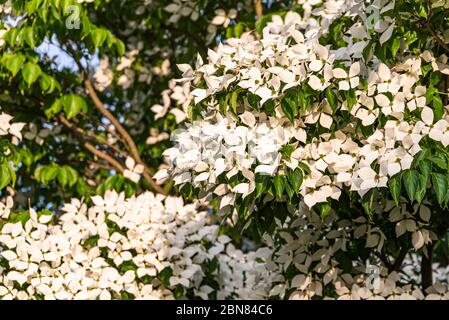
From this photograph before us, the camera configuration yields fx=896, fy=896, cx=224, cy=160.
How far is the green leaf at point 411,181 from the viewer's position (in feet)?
10.3

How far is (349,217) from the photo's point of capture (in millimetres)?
4270

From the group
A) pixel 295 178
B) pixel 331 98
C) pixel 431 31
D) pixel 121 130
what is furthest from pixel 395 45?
pixel 121 130

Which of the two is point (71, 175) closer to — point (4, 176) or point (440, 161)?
point (4, 176)

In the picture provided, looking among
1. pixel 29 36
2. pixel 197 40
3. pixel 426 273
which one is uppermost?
pixel 197 40

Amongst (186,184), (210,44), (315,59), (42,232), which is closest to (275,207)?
(186,184)

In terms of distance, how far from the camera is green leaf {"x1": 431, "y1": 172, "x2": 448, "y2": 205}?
3146 millimetres

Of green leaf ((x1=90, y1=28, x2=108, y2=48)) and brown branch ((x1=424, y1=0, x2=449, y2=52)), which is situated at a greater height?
green leaf ((x1=90, y1=28, x2=108, y2=48))

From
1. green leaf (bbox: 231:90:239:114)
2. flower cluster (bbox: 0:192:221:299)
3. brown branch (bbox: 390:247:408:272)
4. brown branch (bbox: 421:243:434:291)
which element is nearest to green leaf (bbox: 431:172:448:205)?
green leaf (bbox: 231:90:239:114)

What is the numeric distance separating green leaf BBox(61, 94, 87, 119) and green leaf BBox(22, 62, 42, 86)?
0.35 m

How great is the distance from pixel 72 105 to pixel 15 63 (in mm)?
482

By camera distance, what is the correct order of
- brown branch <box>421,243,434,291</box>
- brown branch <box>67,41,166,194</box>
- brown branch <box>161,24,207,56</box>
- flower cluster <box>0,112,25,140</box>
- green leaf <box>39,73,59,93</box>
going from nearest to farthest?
flower cluster <box>0,112,25,140</box>, brown branch <box>421,243,434,291</box>, green leaf <box>39,73,59,93</box>, brown branch <box>67,41,166,194</box>, brown branch <box>161,24,207,56</box>

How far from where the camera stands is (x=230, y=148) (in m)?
3.41

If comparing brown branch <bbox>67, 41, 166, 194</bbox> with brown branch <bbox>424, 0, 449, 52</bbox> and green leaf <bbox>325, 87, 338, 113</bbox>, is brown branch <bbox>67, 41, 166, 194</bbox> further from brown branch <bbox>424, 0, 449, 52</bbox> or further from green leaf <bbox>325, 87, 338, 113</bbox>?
brown branch <bbox>424, 0, 449, 52</bbox>
